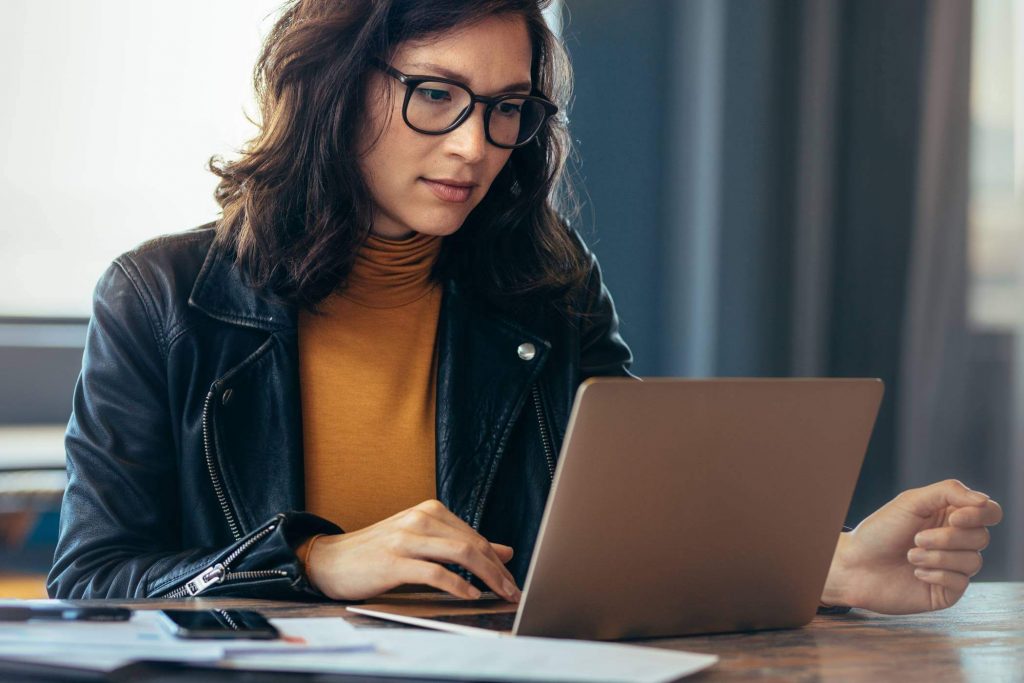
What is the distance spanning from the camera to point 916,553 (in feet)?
3.68

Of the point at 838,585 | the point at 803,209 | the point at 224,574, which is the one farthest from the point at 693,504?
the point at 803,209

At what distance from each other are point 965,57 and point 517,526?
2138mm

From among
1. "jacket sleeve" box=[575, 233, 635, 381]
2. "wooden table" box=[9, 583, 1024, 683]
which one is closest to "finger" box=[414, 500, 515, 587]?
"wooden table" box=[9, 583, 1024, 683]

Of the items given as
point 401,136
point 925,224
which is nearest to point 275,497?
point 401,136

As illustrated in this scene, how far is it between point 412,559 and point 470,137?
0.62m

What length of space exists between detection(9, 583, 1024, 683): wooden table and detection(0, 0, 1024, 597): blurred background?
204 cm

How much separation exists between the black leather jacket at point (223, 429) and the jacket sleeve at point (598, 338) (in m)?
0.01

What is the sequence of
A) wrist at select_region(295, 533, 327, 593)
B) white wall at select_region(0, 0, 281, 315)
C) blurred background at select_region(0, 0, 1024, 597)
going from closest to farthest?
wrist at select_region(295, 533, 327, 593) → blurred background at select_region(0, 0, 1024, 597) → white wall at select_region(0, 0, 281, 315)

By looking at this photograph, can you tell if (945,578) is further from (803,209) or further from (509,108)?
(803,209)

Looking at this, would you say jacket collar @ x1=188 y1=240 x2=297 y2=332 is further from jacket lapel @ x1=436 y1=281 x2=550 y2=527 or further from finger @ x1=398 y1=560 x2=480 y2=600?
finger @ x1=398 y1=560 x2=480 y2=600

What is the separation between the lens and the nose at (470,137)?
4.82 feet

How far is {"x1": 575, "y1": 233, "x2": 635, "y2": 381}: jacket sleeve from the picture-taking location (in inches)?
68.1

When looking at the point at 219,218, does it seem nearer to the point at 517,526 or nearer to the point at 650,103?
the point at 517,526

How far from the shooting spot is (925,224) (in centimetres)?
→ 312
